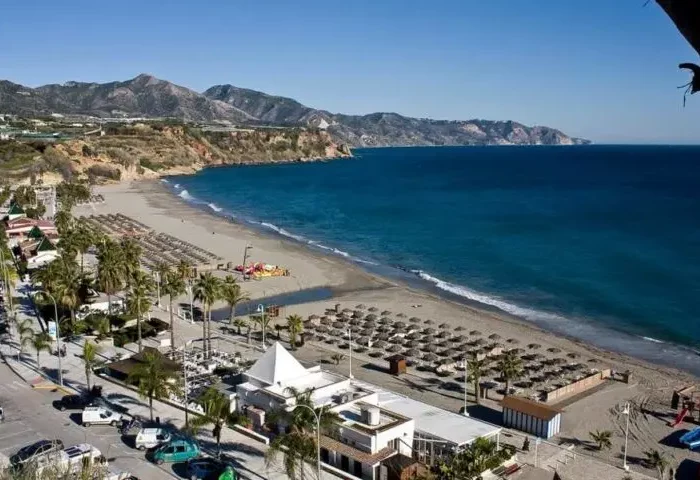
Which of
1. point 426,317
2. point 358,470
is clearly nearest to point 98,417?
point 358,470

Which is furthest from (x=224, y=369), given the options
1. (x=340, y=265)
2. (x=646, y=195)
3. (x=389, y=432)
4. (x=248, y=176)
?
(x=248, y=176)

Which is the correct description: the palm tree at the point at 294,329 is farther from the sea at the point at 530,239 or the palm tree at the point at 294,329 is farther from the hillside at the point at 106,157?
the hillside at the point at 106,157

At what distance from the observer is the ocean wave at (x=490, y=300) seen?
47.5 metres

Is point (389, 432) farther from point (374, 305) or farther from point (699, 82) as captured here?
point (374, 305)

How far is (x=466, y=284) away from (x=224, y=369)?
31.0m

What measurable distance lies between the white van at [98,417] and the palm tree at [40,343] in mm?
7815

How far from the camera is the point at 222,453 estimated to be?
72.5 ft

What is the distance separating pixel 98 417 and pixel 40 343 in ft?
27.2

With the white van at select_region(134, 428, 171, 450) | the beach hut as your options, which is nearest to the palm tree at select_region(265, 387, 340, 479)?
the white van at select_region(134, 428, 171, 450)

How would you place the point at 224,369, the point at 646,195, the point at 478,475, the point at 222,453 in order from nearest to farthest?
1. the point at 478,475
2. the point at 222,453
3. the point at 224,369
4. the point at 646,195

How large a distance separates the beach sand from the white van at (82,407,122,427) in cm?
1284

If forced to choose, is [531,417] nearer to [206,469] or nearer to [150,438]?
[206,469]

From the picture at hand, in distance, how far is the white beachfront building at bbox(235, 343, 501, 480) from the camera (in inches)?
863

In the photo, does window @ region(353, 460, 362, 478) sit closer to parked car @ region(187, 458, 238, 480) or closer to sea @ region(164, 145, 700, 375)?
parked car @ region(187, 458, 238, 480)
